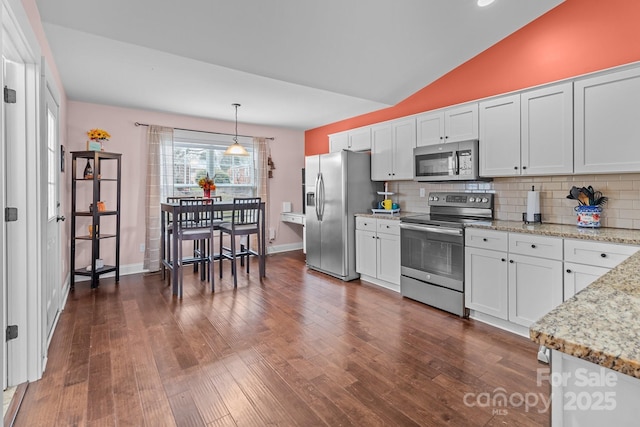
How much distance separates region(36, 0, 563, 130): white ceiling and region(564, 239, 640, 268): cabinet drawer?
2.16 meters

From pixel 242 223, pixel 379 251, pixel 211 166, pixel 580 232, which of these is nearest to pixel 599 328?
pixel 580 232

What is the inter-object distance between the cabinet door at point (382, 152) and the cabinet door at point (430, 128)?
442mm

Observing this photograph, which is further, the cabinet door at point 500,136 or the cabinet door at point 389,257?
the cabinet door at point 389,257

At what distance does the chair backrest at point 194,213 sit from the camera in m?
3.89

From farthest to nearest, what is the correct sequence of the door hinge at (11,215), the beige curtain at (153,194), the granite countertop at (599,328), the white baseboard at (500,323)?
the beige curtain at (153,194), the white baseboard at (500,323), the door hinge at (11,215), the granite countertop at (599,328)

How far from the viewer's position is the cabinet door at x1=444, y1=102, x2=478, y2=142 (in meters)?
3.36

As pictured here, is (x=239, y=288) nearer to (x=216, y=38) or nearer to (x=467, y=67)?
(x=216, y=38)

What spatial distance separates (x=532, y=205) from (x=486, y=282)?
2.83 ft

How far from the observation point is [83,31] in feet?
8.26

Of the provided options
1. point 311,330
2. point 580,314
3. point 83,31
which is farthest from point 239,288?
point 580,314

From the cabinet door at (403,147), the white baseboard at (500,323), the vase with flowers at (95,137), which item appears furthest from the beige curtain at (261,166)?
the white baseboard at (500,323)

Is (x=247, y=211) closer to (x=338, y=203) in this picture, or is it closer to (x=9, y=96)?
(x=338, y=203)

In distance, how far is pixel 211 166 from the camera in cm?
555

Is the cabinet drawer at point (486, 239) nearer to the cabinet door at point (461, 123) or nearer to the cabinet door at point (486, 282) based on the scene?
the cabinet door at point (486, 282)
